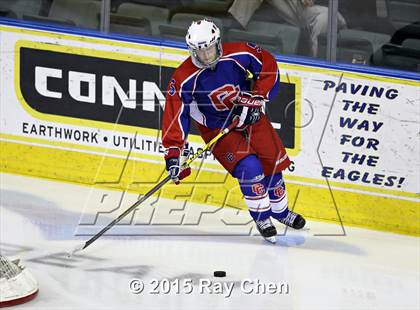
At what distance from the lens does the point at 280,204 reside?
6871mm

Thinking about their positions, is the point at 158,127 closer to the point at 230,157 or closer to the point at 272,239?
the point at 230,157

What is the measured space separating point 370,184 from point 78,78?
73.0 inches

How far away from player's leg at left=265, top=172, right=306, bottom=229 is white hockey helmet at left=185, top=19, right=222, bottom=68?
805mm

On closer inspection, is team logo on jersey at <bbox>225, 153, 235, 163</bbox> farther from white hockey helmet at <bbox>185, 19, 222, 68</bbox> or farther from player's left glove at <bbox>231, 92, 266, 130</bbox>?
white hockey helmet at <bbox>185, 19, 222, 68</bbox>

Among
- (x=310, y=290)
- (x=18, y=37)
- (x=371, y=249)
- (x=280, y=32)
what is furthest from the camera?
(x=18, y=37)

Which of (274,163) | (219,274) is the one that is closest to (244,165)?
(274,163)

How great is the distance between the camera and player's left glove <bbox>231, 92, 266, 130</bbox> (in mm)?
6461

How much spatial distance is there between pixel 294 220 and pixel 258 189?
0.35 m

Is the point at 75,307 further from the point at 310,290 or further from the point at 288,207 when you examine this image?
the point at 288,207

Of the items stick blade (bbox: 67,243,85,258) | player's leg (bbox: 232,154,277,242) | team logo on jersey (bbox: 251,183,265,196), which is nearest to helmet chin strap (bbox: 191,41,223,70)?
player's leg (bbox: 232,154,277,242)

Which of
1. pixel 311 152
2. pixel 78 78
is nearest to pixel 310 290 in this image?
pixel 311 152

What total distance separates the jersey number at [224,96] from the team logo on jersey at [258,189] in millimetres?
444

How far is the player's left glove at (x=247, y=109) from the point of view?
6.46 m

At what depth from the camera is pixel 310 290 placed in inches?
240
